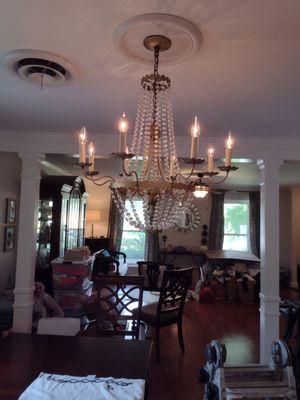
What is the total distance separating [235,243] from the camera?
8.49 meters

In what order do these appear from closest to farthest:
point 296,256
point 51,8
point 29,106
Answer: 1. point 51,8
2. point 29,106
3. point 296,256

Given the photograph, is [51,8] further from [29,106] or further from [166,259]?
[166,259]

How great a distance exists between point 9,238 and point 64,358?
9.24ft

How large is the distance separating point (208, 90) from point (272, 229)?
1.77 metres

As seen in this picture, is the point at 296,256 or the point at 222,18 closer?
the point at 222,18

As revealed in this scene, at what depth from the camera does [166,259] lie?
8.27m

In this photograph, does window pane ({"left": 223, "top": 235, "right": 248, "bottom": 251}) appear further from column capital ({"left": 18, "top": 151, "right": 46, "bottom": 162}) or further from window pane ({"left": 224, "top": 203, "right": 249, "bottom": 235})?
column capital ({"left": 18, "top": 151, "right": 46, "bottom": 162})

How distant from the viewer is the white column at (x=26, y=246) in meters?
3.26

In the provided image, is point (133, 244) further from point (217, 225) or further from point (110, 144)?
point (110, 144)

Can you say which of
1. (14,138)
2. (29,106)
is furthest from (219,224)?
(29,106)

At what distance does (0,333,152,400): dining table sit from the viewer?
1660mm

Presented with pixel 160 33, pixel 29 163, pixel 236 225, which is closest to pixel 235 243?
pixel 236 225

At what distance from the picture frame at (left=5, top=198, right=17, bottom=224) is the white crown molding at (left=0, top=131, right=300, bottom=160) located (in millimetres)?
1169

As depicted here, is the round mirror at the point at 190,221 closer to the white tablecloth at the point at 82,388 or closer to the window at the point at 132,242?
the window at the point at 132,242
